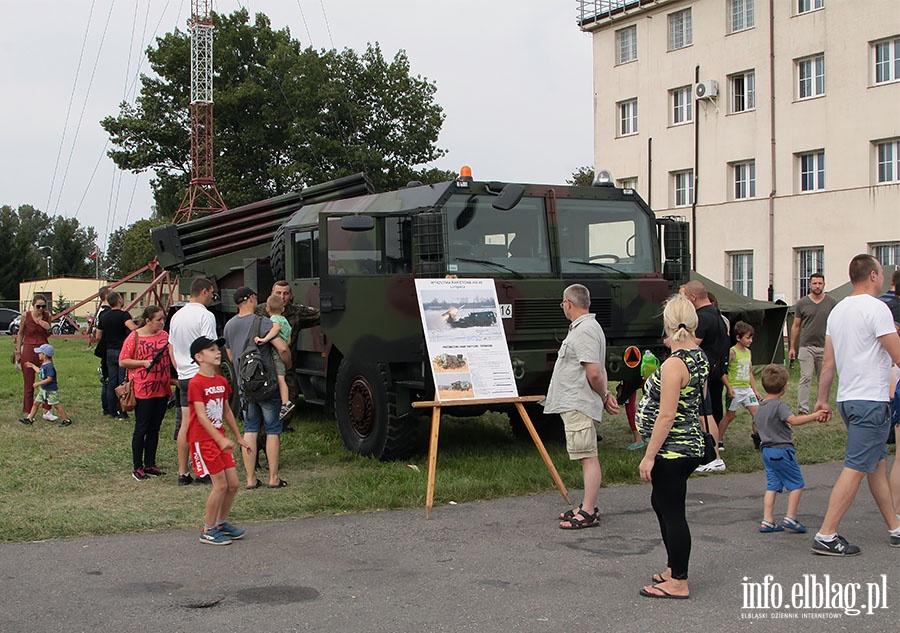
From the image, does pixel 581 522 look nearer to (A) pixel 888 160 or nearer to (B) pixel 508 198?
(B) pixel 508 198

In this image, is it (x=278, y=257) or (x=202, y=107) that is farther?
(x=202, y=107)

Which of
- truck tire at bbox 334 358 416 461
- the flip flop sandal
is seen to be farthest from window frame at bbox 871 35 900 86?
the flip flop sandal

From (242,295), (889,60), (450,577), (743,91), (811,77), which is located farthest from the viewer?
(743,91)

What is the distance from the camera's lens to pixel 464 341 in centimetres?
816

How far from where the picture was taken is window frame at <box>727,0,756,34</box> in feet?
103

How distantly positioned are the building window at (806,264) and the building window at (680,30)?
844cm

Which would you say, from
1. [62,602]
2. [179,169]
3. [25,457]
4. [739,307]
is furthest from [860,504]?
[179,169]

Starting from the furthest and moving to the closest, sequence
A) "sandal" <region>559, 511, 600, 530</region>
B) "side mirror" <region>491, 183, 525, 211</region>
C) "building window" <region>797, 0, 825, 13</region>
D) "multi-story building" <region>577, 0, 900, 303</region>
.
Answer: "building window" <region>797, 0, 825, 13</region> < "multi-story building" <region>577, 0, 900, 303</region> < "side mirror" <region>491, 183, 525, 211</region> < "sandal" <region>559, 511, 600, 530</region>

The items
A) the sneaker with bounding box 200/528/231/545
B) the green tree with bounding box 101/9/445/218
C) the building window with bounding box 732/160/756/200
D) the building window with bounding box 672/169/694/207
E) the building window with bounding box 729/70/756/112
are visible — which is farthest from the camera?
the green tree with bounding box 101/9/445/218

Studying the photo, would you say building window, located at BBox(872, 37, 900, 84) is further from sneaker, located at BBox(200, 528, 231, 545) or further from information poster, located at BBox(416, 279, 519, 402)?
sneaker, located at BBox(200, 528, 231, 545)

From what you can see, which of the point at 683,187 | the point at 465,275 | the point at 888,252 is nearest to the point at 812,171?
the point at 888,252

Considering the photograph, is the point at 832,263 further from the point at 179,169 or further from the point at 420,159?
the point at 179,169

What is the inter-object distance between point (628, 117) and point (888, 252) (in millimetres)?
11403

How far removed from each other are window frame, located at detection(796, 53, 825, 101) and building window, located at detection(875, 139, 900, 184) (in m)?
2.47
